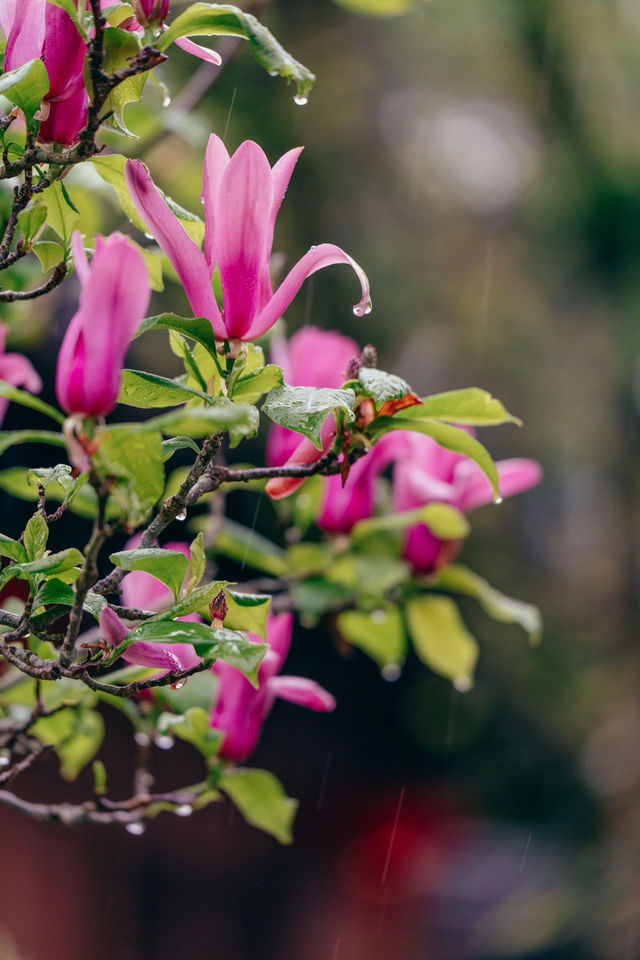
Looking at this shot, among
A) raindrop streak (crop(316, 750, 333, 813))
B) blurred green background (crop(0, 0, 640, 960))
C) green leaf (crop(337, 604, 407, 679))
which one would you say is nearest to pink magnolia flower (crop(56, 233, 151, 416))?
green leaf (crop(337, 604, 407, 679))

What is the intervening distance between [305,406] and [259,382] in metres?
0.05

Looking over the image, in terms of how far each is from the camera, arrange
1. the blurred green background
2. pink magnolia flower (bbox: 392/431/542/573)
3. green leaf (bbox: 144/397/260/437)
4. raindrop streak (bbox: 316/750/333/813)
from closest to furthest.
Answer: green leaf (bbox: 144/397/260/437)
pink magnolia flower (bbox: 392/431/542/573)
the blurred green background
raindrop streak (bbox: 316/750/333/813)

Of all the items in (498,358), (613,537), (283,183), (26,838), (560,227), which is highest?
(283,183)

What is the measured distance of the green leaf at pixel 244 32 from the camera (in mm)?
365

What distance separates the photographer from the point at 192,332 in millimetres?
429

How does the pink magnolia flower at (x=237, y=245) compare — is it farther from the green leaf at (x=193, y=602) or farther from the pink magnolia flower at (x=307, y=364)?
the pink magnolia flower at (x=307, y=364)

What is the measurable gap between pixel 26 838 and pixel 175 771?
0.48 m

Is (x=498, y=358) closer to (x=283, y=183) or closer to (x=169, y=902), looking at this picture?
(x=169, y=902)

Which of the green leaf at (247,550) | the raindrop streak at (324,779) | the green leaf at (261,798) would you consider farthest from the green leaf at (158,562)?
the raindrop streak at (324,779)

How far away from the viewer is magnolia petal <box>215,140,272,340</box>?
0.42m

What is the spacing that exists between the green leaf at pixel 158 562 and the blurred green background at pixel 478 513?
7.05 ft

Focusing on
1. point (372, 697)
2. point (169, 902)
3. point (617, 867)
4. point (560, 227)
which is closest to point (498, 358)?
point (560, 227)

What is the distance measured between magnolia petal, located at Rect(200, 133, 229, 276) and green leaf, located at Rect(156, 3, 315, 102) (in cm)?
6

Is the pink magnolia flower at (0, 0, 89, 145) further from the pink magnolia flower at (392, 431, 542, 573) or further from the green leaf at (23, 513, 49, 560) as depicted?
the pink magnolia flower at (392, 431, 542, 573)
